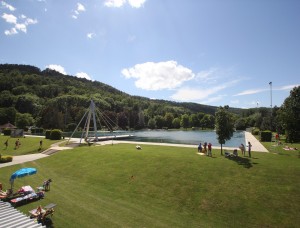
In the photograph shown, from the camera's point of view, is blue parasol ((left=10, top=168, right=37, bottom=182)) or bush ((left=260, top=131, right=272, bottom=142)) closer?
blue parasol ((left=10, top=168, right=37, bottom=182))

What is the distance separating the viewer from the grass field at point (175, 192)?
48.0 feet

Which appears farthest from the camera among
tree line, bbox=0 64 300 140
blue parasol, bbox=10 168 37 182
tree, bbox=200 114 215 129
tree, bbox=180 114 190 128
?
tree, bbox=180 114 190 128

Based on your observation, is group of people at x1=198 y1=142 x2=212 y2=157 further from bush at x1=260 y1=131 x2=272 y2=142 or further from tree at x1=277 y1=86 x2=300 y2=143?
bush at x1=260 y1=131 x2=272 y2=142

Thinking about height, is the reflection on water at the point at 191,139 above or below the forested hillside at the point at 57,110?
below

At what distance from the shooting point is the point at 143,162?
2448cm

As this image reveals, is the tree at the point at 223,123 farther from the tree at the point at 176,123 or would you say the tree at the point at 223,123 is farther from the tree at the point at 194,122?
the tree at the point at 176,123

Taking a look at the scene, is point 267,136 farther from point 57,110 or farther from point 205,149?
point 57,110

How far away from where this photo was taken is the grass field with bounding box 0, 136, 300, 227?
14625 mm

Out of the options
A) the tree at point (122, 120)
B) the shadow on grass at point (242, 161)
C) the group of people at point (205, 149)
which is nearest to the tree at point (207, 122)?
the tree at point (122, 120)

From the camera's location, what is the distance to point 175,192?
60.1 ft

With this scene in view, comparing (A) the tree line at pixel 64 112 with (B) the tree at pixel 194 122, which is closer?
(A) the tree line at pixel 64 112

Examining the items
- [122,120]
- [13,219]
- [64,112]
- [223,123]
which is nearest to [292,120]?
[223,123]

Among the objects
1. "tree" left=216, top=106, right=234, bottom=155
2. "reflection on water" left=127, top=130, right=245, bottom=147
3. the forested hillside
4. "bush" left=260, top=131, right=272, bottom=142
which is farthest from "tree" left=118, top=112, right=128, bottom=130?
"tree" left=216, top=106, right=234, bottom=155

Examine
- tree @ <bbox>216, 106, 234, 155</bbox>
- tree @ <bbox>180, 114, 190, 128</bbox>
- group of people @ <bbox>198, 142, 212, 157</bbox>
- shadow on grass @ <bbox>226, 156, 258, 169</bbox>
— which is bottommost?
shadow on grass @ <bbox>226, 156, 258, 169</bbox>
